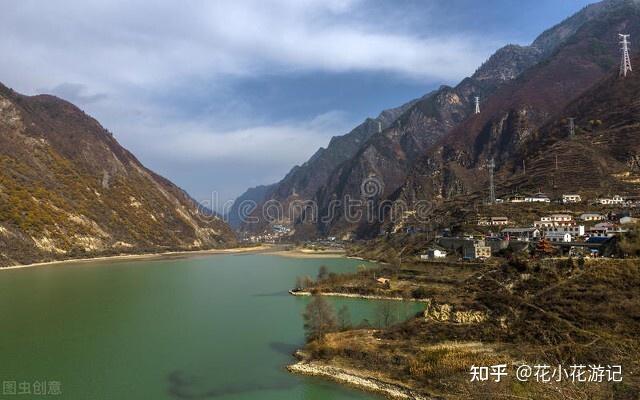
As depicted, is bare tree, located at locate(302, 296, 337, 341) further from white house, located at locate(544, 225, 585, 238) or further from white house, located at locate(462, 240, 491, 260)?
white house, located at locate(544, 225, 585, 238)

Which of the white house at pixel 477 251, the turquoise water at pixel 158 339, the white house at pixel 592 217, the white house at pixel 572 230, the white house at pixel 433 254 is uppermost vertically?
the white house at pixel 592 217

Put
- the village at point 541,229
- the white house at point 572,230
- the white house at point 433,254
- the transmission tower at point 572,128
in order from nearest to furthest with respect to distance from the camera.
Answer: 1. the village at point 541,229
2. the white house at point 572,230
3. the white house at point 433,254
4. the transmission tower at point 572,128

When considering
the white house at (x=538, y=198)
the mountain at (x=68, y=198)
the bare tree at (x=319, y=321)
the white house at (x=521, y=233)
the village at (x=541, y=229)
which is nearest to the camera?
the bare tree at (x=319, y=321)

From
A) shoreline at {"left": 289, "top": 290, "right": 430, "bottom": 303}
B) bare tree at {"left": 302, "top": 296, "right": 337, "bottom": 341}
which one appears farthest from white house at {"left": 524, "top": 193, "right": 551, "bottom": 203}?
bare tree at {"left": 302, "top": 296, "right": 337, "bottom": 341}

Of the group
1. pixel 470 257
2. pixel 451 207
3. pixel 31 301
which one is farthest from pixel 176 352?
pixel 451 207

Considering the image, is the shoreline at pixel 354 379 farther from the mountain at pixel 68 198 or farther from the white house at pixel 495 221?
the mountain at pixel 68 198

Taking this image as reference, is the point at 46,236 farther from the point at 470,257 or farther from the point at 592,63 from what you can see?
the point at 592,63

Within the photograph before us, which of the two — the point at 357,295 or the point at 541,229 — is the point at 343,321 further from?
the point at 541,229

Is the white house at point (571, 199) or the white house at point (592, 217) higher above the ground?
→ the white house at point (571, 199)

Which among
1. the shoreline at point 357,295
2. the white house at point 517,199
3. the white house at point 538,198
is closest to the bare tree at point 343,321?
the shoreline at point 357,295
